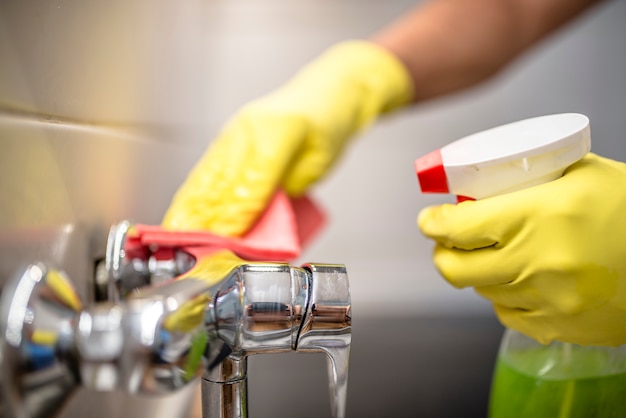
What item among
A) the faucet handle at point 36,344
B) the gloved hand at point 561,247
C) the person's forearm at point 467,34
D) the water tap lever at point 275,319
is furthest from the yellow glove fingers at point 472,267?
the person's forearm at point 467,34

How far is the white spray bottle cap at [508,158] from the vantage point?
34cm

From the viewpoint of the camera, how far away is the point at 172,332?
24cm

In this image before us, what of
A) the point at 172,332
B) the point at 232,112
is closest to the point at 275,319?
the point at 172,332

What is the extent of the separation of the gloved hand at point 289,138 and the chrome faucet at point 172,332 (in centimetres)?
21

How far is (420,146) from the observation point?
1.62 m

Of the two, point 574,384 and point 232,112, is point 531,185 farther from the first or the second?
point 232,112

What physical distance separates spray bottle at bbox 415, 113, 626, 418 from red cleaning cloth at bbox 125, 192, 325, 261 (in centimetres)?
15

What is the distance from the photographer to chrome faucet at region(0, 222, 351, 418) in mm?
228

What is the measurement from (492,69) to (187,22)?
0.59m

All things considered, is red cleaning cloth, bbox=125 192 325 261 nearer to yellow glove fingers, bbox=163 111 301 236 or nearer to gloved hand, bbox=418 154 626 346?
yellow glove fingers, bbox=163 111 301 236

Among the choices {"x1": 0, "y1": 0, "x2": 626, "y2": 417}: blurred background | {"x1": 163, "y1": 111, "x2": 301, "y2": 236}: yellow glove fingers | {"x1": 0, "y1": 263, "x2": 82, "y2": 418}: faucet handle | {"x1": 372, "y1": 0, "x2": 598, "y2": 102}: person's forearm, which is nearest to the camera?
{"x1": 0, "y1": 263, "x2": 82, "y2": 418}: faucet handle

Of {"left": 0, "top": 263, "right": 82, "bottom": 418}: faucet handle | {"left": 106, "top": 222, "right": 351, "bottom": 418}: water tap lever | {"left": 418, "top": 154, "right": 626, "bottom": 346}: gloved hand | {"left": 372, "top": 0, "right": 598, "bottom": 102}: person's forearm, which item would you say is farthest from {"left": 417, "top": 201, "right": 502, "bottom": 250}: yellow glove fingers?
{"left": 372, "top": 0, "right": 598, "bottom": 102}: person's forearm

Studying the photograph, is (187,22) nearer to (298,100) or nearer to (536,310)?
(298,100)

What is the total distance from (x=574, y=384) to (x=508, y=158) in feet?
0.65
